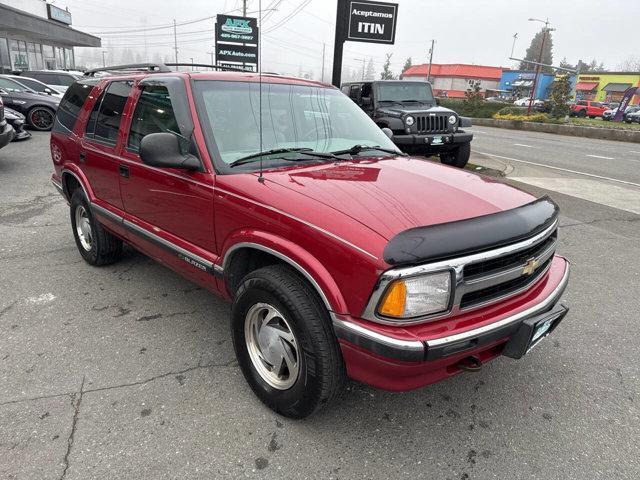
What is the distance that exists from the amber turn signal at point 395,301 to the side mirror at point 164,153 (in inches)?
57.0

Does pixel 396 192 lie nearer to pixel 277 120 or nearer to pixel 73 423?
pixel 277 120

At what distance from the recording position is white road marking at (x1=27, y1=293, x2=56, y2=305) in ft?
12.1

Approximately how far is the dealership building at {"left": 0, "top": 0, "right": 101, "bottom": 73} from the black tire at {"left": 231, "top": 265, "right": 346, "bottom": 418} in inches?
1212

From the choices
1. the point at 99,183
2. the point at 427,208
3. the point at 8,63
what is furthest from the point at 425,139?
the point at 8,63

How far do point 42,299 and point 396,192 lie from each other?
3123mm

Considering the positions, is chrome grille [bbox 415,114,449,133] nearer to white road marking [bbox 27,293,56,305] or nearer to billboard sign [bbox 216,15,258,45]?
white road marking [bbox 27,293,56,305]

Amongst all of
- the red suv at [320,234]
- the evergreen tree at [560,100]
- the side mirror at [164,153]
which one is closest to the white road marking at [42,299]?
the red suv at [320,234]

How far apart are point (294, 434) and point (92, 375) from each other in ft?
4.45

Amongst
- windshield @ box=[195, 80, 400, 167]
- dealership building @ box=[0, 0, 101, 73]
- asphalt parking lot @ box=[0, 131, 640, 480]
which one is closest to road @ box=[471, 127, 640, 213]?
asphalt parking lot @ box=[0, 131, 640, 480]

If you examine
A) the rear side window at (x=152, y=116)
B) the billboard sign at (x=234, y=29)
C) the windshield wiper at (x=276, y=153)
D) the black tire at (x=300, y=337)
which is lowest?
the black tire at (x=300, y=337)

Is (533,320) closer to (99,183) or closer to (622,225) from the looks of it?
(99,183)

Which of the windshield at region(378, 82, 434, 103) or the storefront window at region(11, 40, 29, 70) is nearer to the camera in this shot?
the windshield at region(378, 82, 434, 103)

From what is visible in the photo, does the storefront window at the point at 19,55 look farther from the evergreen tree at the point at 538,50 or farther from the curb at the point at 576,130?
the evergreen tree at the point at 538,50

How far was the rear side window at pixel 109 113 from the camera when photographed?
3.61 metres
